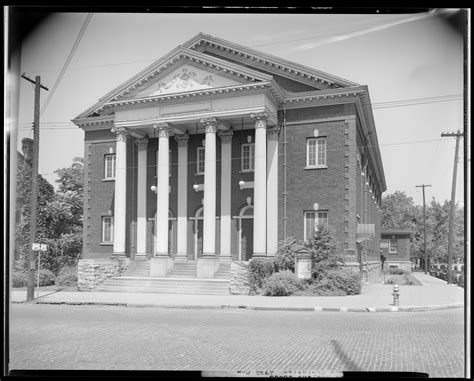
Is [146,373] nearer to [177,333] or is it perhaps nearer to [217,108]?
[177,333]

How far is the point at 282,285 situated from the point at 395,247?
2854cm

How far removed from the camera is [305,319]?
47.1 feet

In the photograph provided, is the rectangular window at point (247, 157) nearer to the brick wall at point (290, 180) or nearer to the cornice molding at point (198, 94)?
the brick wall at point (290, 180)

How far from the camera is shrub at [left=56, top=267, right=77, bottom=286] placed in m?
24.9

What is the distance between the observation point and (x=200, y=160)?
92.3 ft

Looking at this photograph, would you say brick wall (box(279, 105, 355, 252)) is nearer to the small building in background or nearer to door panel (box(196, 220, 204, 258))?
door panel (box(196, 220, 204, 258))

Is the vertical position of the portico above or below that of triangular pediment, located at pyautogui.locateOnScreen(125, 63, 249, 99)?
below

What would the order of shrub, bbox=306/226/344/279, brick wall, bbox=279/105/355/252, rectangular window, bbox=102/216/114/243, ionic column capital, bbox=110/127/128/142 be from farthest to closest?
rectangular window, bbox=102/216/114/243, ionic column capital, bbox=110/127/128/142, brick wall, bbox=279/105/355/252, shrub, bbox=306/226/344/279

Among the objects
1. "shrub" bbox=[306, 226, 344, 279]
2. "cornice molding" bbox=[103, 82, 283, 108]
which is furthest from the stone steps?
"cornice molding" bbox=[103, 82, 283, 108]

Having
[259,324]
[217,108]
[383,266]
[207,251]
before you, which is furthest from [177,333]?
[383,266]

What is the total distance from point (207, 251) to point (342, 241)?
6523mm

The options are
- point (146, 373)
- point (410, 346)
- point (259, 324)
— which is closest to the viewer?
point (146, 373)

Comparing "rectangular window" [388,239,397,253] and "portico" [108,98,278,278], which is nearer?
"portico" [108,98,278,278]

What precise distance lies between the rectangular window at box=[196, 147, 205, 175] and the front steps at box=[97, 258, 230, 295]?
490 centimetres
